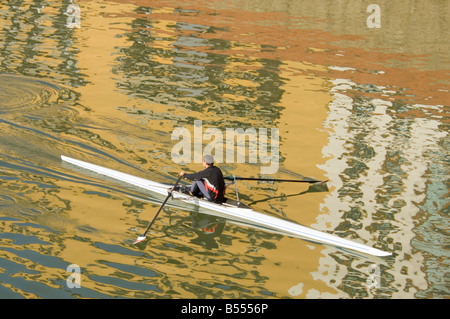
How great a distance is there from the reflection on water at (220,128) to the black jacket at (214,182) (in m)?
0.55

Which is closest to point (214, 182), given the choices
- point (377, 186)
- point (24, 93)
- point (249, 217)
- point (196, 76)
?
A: point (249, 217)

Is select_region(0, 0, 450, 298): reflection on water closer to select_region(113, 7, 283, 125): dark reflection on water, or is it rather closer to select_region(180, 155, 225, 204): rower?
select_region(113, 7, 283, 125): dark reflection on water

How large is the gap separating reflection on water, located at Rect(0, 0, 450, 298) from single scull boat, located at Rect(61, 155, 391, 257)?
0.20m

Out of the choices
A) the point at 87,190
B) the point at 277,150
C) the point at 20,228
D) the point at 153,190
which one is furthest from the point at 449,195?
the point at 20,228

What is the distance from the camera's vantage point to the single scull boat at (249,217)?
38.0ft

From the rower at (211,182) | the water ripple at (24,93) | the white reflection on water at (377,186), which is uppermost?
the water ripple at (24,93)

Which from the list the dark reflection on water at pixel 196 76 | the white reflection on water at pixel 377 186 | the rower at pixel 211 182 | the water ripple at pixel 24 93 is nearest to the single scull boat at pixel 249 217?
the rower at pixel 211 182

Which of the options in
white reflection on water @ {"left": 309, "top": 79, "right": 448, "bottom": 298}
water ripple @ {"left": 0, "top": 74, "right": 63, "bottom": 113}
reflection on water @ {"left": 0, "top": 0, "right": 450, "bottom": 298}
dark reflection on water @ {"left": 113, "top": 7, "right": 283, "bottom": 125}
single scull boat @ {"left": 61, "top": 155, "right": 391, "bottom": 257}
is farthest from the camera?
dark reflection on water @ {"left": 113, "top": 7, "right": 283, "bottom": 125}

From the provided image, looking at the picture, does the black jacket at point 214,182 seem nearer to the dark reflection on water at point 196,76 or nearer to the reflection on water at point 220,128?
the reflection on water at point 220,128

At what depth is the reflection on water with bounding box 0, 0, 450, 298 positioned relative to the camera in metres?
10.6

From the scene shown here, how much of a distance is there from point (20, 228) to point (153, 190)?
119 inches

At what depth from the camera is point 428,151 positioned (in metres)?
17.3

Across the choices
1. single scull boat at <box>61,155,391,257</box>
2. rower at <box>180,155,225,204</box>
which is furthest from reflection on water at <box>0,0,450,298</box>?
rower at <box>180,155,225,204</box>
